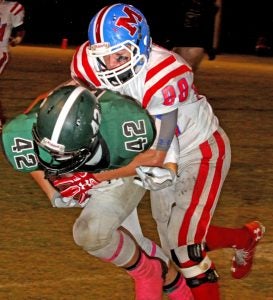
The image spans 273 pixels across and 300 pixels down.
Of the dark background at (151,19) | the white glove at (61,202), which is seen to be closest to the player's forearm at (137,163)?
the white glove at (61,202)

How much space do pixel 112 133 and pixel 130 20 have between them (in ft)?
2.13

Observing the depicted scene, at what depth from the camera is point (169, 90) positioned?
3762 mm

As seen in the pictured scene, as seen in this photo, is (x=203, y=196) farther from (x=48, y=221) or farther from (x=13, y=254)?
(x=48, y=221)

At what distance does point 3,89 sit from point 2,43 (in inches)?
107

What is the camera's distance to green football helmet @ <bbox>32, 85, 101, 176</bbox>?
3342 millimetres

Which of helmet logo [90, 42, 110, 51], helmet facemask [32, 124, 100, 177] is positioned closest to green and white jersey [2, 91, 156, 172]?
helmet facemask [32, 124, 100, 177]

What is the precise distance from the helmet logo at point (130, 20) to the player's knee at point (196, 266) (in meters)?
0.97

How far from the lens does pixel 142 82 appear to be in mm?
3883

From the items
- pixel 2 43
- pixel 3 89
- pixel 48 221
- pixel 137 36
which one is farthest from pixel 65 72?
pixel 137 36

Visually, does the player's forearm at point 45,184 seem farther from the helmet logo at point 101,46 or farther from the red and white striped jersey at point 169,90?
the helmet logo at point 101,46

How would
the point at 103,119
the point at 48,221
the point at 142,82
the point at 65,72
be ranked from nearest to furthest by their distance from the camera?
the point at 103,119
the point at 142,82
the point at 48,221
the point at 65,72

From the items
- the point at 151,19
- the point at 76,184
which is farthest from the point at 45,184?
the point at 151,19

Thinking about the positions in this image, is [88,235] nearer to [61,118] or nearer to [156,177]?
[156,177]

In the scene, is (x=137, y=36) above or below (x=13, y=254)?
above
